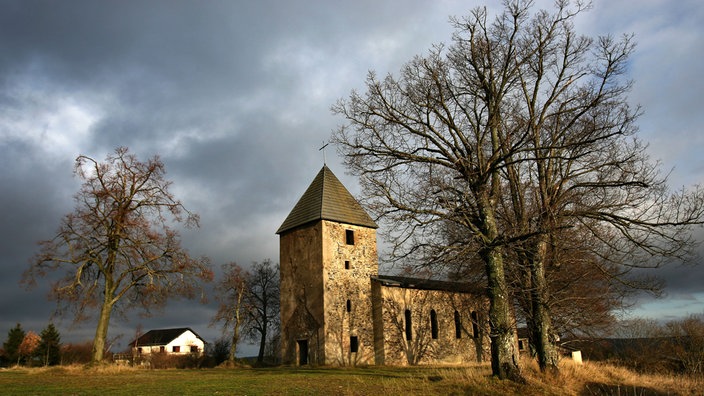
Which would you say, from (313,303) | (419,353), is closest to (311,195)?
(313,303)

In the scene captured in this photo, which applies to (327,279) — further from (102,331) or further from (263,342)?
(263,342)

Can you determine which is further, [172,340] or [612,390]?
[172,340]

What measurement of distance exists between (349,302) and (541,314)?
1461cm

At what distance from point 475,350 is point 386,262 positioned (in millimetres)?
21467

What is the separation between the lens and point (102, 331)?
20281mm

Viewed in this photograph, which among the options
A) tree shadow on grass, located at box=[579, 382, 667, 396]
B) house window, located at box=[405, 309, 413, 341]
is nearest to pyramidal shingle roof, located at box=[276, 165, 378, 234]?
house window, located at box=[405, 309, 413, 341]

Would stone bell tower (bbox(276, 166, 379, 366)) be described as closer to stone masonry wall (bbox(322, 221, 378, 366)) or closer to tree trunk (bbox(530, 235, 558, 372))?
stone masonry wall (bbox(322, 221, 378, 366))

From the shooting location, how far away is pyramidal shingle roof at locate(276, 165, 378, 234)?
92.1 feet

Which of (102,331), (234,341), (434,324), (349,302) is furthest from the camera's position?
(234,341)

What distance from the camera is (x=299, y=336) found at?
26.8 metres

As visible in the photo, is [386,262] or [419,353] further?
[419,353]

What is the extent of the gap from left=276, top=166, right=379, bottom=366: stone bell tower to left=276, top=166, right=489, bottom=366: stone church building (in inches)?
2.1

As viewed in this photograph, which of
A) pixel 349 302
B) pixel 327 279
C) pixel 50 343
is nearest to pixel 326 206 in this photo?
pixel 327 279

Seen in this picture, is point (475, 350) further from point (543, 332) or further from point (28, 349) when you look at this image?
point (28, 349)
